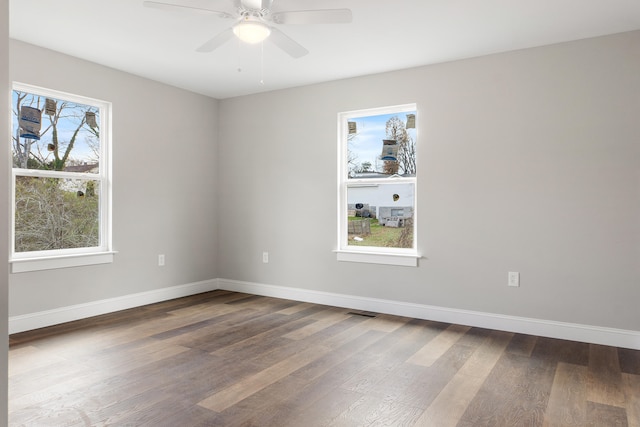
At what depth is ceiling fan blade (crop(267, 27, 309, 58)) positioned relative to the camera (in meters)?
2.93

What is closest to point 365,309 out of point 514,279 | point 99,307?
point 514,279

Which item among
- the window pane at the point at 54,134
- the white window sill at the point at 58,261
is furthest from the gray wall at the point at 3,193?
the window pane at the point at 54,134

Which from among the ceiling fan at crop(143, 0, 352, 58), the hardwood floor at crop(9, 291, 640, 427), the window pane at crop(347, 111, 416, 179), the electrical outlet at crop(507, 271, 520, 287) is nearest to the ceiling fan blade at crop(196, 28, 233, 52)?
the ceiling fan at crop(143, 0, 352, 58)

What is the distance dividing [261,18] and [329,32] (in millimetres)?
679

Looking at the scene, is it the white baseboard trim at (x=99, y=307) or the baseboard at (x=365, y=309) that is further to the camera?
the white baseboard trim at (x=99, y=307)

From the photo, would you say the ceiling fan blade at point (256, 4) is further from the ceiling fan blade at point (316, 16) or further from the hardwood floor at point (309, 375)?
the hardwood floor at point (309, 375)

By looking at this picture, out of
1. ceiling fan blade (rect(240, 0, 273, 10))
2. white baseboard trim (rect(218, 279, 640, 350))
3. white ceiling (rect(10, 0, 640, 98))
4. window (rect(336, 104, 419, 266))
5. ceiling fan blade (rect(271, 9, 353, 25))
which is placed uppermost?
white ceiling (rect(10, 0, 640, 98))

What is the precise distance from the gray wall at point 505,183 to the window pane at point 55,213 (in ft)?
6.57

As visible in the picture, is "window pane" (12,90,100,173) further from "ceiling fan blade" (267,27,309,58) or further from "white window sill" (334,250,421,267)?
"white window sill" (334,250,421,267)

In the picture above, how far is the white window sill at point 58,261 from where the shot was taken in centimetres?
357

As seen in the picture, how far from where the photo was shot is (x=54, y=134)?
3.94 meters

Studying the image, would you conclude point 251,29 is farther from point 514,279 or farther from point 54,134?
point 514,279

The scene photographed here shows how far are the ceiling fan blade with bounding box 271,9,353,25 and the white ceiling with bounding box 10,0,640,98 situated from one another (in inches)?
7.5

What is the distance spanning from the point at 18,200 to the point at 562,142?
463cm
